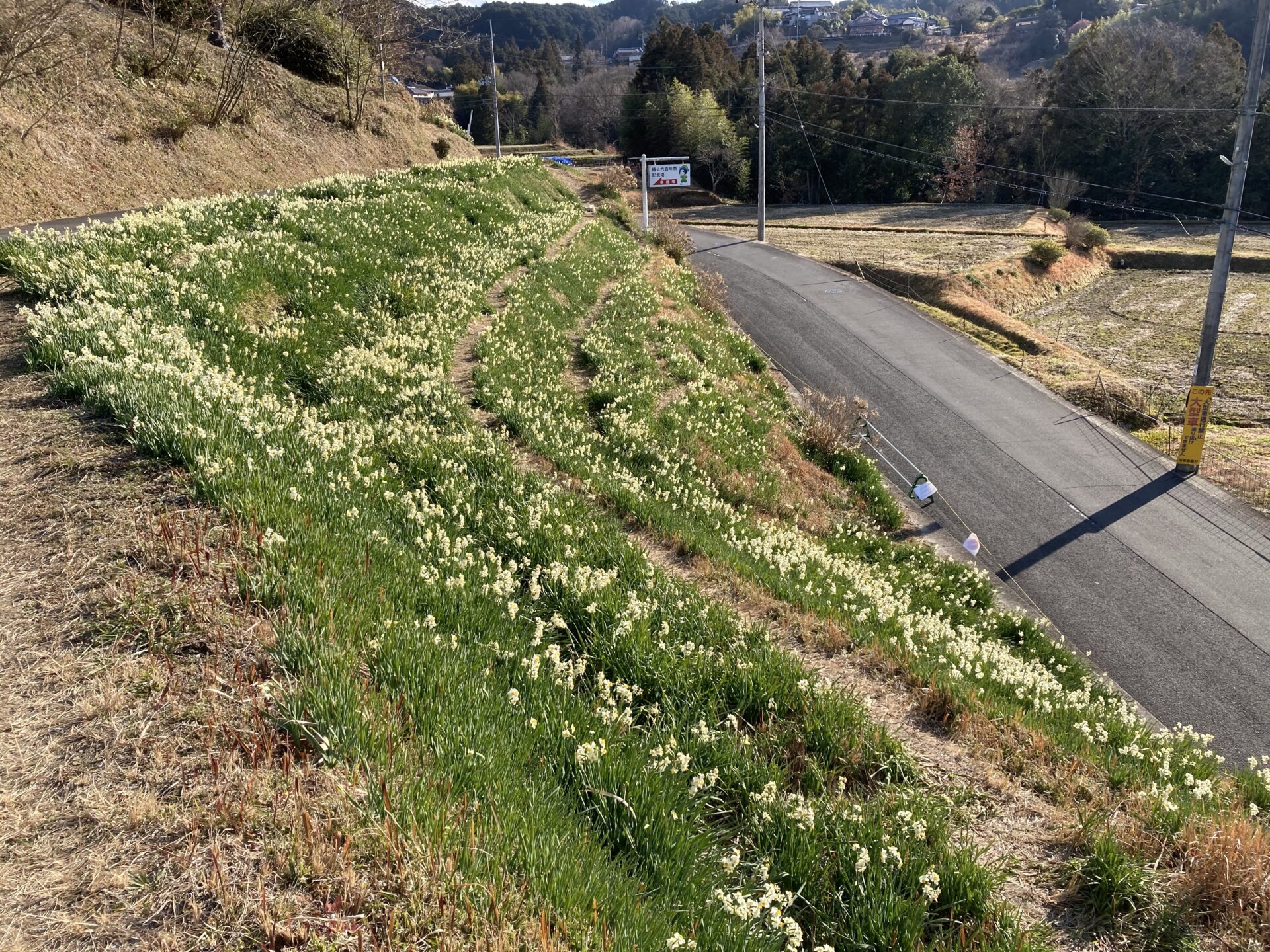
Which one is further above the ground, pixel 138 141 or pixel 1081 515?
pixel 138 141

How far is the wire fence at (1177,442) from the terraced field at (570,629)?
9.70 m

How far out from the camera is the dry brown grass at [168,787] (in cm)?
264

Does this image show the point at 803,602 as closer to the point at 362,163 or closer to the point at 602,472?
the point at 602,472

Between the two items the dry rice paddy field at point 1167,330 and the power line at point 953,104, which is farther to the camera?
the power line at point 953,104

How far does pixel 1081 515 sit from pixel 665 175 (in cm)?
2415

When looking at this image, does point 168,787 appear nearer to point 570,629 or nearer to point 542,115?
point 570,629

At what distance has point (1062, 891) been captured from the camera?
4.12 metres

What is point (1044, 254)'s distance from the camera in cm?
4066

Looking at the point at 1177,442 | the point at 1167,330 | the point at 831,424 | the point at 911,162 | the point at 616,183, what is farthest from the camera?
the point at 911,162

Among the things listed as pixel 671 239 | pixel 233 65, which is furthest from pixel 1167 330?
pixel 233 65

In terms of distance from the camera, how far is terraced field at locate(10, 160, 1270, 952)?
3.50 meters

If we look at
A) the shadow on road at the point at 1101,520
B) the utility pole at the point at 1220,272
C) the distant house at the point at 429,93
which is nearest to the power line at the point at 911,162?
the utility pole at the point at 1220,272

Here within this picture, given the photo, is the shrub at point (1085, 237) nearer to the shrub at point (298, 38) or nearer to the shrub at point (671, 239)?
the shrub at point (671, 239)

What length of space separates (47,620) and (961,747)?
5.73 m
